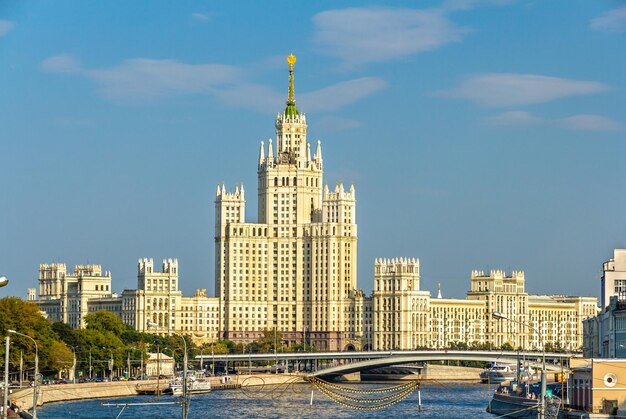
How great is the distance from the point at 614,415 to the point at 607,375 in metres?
2.52

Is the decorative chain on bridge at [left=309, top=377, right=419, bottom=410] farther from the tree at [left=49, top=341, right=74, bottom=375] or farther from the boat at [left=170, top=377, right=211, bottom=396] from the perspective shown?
the tree at [left=49, top=341, right=74, bottom=375]

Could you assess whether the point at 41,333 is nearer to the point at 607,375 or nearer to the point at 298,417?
the point at 298,417

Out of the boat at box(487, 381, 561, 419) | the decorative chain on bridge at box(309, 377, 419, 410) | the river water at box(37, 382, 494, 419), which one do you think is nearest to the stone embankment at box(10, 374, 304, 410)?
the river water at box(37, 382, 494, 419)

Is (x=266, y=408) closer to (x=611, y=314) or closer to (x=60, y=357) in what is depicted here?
(x=60, y=357)

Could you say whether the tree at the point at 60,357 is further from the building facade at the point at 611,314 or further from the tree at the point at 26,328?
the building facade at the point at 611,314

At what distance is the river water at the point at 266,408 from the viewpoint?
13825 centimetres

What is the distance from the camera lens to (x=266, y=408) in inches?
6088

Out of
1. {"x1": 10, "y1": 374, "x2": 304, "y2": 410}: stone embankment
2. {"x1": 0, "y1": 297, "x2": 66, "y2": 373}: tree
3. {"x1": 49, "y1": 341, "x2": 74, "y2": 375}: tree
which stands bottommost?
{"x1": 10, "y1": 374, "x2": 304, "y2": 410}: stone embankment

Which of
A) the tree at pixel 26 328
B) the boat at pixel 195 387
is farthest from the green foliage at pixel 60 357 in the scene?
the boat at pixel 195 387

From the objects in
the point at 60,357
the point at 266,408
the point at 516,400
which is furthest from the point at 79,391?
the point at 516,400

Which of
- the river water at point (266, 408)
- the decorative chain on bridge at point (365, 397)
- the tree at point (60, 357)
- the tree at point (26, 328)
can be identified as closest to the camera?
the decorative chain on bridge at point (365, 397)

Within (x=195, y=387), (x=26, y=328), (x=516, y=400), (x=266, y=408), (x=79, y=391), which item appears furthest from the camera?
(x=195, y=387)

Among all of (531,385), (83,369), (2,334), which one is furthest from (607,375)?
(83,369)

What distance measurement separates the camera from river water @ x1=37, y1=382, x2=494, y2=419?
5443 inches
